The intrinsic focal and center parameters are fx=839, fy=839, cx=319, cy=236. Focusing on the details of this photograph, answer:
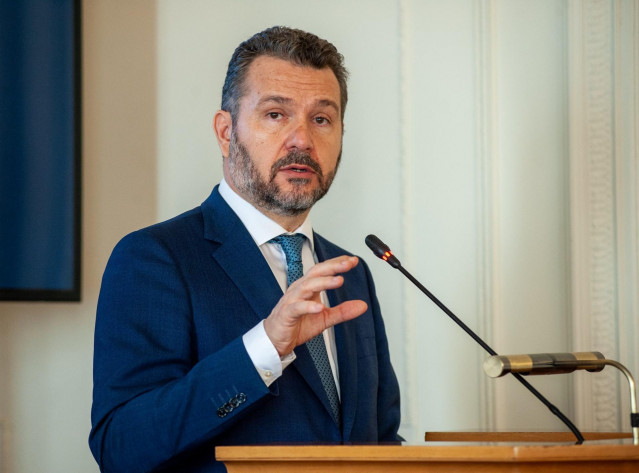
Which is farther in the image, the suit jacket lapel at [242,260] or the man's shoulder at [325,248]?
the man's shoulder at [325,248]

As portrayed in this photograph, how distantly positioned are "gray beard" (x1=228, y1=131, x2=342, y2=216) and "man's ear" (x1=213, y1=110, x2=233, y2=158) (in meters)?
0.10

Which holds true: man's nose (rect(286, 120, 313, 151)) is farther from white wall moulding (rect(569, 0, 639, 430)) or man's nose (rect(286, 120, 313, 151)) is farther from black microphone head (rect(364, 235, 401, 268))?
white wall moulding (rect(569, 0, 639, 430))

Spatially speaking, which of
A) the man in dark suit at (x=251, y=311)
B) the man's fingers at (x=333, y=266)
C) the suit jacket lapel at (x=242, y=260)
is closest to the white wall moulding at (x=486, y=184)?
the man in dark suit at (x=251, y=311)

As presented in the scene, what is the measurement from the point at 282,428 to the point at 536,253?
162cm

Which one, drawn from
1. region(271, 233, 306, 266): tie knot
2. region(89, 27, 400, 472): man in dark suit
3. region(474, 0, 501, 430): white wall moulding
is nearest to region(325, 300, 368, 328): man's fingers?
region(89, 27, 400, 472): man in dark suit

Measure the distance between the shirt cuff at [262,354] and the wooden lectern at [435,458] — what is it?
0.29 m

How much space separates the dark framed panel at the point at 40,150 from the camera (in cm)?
259

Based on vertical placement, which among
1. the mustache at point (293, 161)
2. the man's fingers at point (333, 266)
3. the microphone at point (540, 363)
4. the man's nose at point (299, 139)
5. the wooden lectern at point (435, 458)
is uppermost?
the man's nose at point (299, 139)

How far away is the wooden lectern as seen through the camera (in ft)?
4.05

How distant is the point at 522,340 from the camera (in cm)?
316

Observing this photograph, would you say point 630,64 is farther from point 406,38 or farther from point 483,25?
point 406,38

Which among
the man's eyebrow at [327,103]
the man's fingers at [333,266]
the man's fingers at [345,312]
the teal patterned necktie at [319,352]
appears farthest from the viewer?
the man's eyebrow at [327,103]

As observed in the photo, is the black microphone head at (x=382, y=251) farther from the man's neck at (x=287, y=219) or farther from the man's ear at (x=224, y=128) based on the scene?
the man's ear at (x=224, y=128)

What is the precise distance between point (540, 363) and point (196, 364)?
0.68 m
